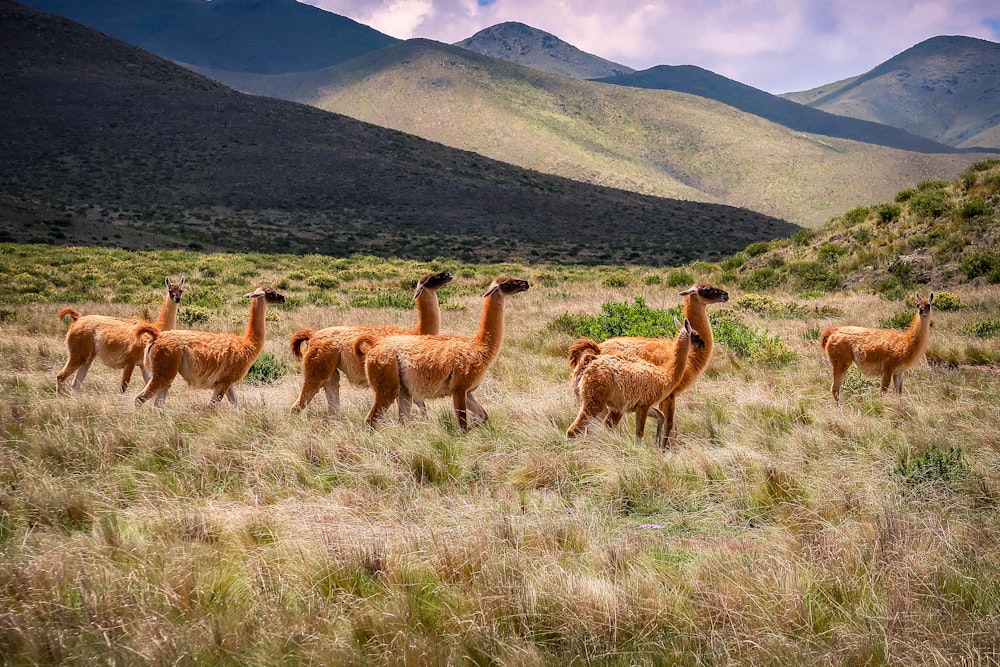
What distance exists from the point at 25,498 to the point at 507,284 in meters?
4.15

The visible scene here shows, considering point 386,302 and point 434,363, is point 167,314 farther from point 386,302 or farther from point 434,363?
point 386,302

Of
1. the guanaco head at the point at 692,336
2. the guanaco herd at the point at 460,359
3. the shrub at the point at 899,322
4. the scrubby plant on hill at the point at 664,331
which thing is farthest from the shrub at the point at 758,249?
the guanaco head at the point at 692,336

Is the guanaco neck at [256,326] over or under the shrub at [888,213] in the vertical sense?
under

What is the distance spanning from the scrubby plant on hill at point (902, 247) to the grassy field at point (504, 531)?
33.9 ft

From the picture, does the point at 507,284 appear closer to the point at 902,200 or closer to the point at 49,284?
the point at 49,284

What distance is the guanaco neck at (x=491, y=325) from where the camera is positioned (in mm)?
6195

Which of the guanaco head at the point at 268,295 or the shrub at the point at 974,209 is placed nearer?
the guanaco head at the point at 268,295

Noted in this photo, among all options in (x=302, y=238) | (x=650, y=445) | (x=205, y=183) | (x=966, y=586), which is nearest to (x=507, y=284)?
(x=650, y=445)

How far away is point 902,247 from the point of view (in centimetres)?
1909

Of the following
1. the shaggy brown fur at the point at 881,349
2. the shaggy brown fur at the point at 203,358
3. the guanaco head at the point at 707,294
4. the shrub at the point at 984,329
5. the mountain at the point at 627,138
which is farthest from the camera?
the mountain at the point at 627,138

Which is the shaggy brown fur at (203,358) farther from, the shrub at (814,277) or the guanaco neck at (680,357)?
the shrub at (814,277)

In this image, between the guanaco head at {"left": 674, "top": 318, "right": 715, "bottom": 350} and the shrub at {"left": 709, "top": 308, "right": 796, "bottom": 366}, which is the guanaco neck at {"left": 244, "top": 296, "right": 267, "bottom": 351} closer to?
the guanaco head at {"left": 674, "top": 318, "right": 715, "bottom": 350}

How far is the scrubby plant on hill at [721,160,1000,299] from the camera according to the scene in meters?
16.8

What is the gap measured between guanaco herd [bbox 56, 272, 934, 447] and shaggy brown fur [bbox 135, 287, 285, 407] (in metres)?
0.01
